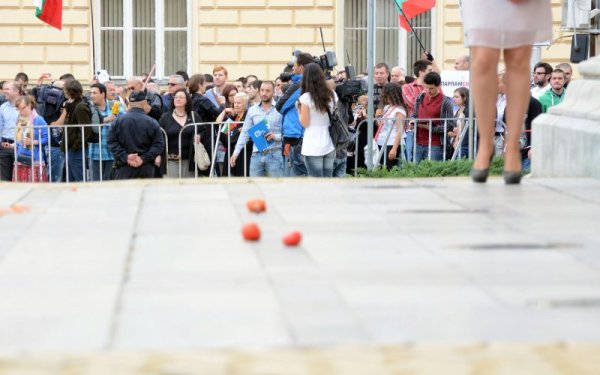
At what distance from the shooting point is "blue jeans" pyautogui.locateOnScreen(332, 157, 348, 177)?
1579cm

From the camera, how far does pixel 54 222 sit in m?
6.61

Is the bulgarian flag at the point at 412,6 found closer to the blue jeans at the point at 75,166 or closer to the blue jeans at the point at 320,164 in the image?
the blue jeans at the point at 75,166

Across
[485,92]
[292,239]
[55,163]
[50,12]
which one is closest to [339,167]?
[55,163]

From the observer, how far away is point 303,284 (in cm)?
499

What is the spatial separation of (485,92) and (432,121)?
8115 mm

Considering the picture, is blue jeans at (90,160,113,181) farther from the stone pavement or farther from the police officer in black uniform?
the stone pavement

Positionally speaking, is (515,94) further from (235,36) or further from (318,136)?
(235,36)

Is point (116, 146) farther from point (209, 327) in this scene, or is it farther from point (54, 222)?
point (209, 327)

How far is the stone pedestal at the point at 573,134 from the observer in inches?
349

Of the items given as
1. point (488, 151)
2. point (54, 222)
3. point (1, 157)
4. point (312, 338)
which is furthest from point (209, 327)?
point (1, 157)

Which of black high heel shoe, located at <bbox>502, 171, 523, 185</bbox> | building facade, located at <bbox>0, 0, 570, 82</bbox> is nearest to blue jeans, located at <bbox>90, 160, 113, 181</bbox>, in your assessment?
black high heel shoe, located at <bbox>502, 171, 523, 185</bbox>

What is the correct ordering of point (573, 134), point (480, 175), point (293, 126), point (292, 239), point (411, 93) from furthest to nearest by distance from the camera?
point (411, 93) → point (293, 126) → point (573, 134) → point (480, 175) → point (292, 239)

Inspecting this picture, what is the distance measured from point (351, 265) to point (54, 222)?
1.77 m

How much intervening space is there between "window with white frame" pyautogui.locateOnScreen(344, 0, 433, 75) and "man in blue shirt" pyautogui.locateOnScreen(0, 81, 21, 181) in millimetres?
11528
